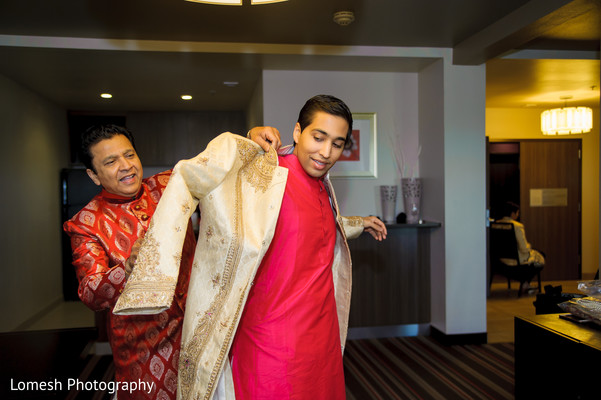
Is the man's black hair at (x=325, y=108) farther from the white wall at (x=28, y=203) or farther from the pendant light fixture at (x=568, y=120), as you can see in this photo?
the pendant light fixture at (x=568, y=120)

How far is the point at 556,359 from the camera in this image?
1.88m

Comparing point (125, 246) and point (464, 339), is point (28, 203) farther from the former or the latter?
point (464, 339)

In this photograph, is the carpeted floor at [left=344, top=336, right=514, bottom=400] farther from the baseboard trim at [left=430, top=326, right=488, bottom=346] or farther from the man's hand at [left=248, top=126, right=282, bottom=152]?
the man's hand at [left=248, top=126, right=282, bottom=152]

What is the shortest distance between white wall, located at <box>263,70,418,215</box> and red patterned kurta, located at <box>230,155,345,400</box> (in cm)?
287

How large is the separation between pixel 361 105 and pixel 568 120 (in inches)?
135

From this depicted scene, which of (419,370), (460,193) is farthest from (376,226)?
(460,193)

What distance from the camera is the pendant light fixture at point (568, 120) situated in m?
6.15

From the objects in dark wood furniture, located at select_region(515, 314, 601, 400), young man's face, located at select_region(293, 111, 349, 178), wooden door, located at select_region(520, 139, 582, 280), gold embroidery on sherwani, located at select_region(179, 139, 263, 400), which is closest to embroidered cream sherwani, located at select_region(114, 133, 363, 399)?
gold embroidery on sherwani, located at select_region(179, 139, 263, 400)

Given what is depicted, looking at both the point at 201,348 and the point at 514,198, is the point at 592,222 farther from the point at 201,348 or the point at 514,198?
A: the point at 201,348

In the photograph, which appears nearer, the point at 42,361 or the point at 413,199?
Answer: the point at 42,361

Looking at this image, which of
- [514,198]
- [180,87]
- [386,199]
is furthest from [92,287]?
[514,198]

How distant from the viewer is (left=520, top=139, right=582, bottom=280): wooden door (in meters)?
7.26

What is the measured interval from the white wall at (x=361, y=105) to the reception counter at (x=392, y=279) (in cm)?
35

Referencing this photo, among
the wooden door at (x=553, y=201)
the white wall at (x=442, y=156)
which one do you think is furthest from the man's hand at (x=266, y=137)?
the wooden door at (x=553, y=201)
